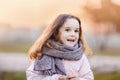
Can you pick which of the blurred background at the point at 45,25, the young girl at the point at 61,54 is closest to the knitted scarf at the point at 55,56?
the young girl at the point at 61,54

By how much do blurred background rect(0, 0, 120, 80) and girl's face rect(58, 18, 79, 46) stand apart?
1.03 ft

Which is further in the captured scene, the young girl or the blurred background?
the blurred background

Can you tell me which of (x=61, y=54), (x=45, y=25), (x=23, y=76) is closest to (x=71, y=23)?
(x=61, y=54)

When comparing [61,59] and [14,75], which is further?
[14,75]

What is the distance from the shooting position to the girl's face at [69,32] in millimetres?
1783

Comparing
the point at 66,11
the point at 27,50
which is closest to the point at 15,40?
the point at 27,50

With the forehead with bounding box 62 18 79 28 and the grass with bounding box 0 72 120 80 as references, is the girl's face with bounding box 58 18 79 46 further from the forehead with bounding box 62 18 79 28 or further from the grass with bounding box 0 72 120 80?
the grass with bounding box 0 72 120 80

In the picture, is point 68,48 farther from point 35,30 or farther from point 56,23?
point 35,30

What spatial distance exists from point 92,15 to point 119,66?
0.35 metres

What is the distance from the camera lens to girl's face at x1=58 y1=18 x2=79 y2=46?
70.2 inches

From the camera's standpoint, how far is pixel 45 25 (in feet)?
6.89

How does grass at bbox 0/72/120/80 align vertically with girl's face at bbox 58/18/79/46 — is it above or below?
below

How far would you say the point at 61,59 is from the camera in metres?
1.78

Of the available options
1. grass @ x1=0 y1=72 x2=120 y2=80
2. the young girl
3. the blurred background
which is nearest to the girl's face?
the young girl
